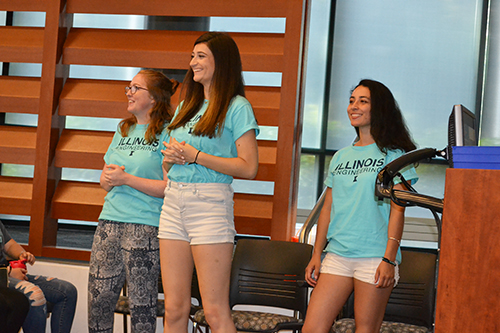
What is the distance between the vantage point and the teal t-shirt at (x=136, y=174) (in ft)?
8.21

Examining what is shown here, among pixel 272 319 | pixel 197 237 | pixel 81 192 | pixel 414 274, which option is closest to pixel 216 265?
pixel 197 237

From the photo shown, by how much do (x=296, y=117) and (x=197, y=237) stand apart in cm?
164

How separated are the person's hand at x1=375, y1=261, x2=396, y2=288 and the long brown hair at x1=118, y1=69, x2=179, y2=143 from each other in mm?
1291

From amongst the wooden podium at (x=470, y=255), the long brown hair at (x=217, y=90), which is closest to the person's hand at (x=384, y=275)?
the long brown hair at (x=217, y=90)

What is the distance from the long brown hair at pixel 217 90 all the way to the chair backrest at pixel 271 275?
1123 millimetres

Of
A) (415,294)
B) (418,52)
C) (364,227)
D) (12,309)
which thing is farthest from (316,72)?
(12,309)

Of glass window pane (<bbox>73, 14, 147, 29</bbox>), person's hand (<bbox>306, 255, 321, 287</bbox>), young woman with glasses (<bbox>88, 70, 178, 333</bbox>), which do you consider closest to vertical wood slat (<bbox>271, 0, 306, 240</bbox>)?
person's hand (<bbox>306, 255, 321, 287</bbox>)

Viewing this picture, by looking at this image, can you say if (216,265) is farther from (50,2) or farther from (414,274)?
(50,2)

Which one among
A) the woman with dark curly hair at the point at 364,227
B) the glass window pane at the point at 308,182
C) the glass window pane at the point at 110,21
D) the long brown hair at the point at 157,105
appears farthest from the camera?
the glass window pane at the point at 308,182

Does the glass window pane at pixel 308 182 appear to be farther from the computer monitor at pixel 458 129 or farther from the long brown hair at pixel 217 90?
the computer monitor at pixel 458 129

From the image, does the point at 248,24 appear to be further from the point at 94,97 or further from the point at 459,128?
the point at 459,128

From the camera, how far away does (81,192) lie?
3.75m

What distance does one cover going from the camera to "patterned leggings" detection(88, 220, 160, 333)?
2.41m

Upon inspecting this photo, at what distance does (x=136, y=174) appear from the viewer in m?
2.56
